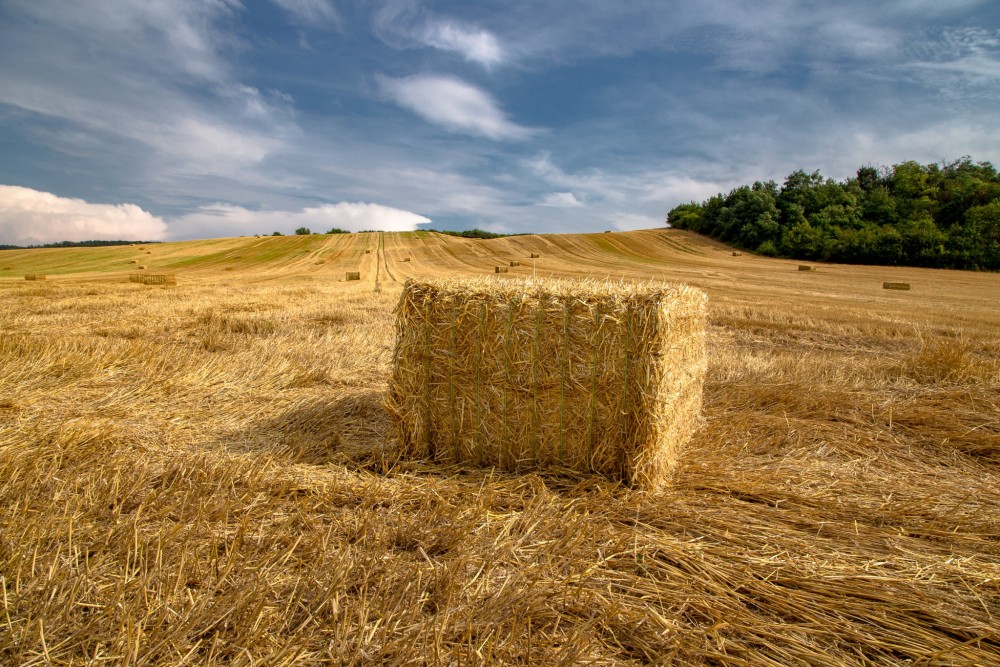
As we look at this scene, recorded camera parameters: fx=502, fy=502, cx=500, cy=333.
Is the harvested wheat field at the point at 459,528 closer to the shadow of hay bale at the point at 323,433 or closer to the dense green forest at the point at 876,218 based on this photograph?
the shadow of hay bale at the point at 323,433

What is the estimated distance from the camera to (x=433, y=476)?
3816mm

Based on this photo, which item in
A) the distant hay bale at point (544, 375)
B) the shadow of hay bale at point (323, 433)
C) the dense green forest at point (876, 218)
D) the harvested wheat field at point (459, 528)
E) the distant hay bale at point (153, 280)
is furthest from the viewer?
the dense green forest at point (876, 218)

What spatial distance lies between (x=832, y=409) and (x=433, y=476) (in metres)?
4.34

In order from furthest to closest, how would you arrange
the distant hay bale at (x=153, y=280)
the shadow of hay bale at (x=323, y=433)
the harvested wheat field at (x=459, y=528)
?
1. the distant hay bale at (x=153, y=280)
2. the shadow of hay bale at (x=323, y=433)
3. the harvested wheat field at (x=459, y=528)

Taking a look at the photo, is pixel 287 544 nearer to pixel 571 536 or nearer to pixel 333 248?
pixel 571 536

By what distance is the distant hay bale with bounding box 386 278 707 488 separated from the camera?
3.62m

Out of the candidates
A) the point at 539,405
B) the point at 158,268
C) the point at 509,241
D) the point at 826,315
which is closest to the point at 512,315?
the point at 539,405

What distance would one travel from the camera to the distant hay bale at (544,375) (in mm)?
3625

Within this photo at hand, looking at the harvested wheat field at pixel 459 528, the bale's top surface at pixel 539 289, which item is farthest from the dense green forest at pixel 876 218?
the bale's top surface at pixel 539 289

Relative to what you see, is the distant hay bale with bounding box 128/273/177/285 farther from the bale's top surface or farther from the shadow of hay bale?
the bale's top surface

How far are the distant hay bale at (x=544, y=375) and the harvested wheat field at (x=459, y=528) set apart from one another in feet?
0.80

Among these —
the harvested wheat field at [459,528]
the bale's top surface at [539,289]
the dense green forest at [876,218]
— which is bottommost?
the harvested wheat field at [459,528]

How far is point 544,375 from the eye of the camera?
150 inches

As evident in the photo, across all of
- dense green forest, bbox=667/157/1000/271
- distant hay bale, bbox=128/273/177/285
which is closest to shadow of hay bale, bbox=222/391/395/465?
distant hay bale, bbox=128/273/177/285
